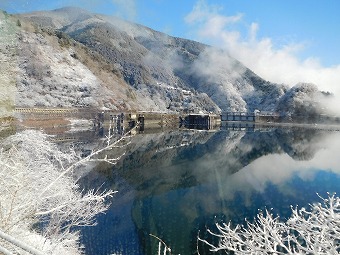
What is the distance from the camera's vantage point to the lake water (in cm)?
1603

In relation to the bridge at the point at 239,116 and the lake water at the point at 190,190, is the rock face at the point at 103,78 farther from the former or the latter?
the lake water at the point at 190,190

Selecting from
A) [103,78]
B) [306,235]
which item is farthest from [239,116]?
[306,235]

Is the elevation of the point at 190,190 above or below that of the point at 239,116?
above

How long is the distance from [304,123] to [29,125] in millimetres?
114787

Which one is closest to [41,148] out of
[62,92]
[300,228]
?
[300,228]

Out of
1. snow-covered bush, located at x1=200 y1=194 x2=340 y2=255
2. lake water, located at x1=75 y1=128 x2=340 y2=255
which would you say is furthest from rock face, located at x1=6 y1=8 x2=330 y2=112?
snow-covered bush, located at x1=200 y1=194 x2=340 y2=255

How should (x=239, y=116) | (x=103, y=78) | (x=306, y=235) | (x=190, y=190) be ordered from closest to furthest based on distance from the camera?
1. (x=306, y=235)
2. (x=190, y=190)
3. (x=103, y=78)
4. (x=239, y=116)

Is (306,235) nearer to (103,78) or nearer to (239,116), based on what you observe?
(103,78)

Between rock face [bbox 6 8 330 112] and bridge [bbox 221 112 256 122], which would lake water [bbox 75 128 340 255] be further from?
bridge [bbox 221 112 256 122]

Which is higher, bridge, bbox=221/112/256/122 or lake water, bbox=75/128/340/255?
lake water, bbox=75/128/340/255

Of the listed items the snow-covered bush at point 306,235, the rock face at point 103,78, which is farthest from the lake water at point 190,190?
the rock face at point 103,78

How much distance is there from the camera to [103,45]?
16025 centimetres

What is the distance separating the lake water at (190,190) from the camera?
1603cm

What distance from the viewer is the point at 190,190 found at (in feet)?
83.2
